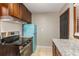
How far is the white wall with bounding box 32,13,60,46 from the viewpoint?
7.48 m

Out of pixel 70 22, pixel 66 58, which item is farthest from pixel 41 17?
pixel 66 58

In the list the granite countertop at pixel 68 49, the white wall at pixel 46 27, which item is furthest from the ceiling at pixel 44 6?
the granite countertop at pixel 68 49

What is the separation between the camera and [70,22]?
4.37 metres

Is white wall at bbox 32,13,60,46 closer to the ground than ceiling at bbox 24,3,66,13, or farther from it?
closer to the ground

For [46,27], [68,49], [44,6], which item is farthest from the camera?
[46,27]

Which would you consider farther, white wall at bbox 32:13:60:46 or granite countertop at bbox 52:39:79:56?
white wall at bbox 32:13:60:46

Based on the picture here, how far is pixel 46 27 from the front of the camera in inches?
299

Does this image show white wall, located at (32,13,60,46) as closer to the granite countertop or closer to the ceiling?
the ceiling

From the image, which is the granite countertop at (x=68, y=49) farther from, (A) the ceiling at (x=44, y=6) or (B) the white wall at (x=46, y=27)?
(B) the white wall at (x=46, y=27)

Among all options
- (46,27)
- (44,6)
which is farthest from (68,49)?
(46,27)

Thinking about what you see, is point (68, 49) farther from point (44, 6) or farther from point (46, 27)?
point (46, 27)

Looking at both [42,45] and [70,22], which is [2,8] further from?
[42,45]

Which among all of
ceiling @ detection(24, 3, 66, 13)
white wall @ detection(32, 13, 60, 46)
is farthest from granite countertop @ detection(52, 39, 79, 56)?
white wall @ detection(32, 13, 60, 46)

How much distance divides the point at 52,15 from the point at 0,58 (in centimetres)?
638
